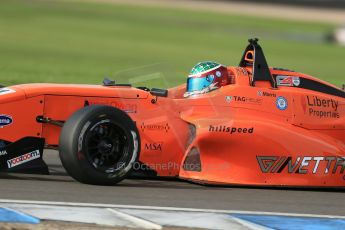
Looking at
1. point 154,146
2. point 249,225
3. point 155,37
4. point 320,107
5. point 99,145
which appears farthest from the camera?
point 155,37

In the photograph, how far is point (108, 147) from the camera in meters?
7.68

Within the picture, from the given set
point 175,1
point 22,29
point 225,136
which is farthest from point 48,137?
point 175,1

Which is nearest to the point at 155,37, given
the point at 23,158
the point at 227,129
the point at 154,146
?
the point at 227,129

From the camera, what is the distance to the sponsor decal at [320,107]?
8.77 metres

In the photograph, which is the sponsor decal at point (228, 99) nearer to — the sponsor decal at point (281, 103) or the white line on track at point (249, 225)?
the sponsor decal at point (281, 103)

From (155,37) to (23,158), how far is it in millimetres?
28334

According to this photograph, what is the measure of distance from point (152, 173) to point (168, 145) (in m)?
0.33

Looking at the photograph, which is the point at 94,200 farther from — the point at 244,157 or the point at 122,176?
the point at 244,157

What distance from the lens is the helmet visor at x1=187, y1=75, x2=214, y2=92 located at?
8555mm

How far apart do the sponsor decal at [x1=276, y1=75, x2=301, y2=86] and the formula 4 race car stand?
11 millimetres

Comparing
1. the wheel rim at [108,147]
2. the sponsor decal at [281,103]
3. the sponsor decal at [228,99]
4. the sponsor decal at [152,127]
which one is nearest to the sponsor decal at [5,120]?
the wheel rim at [108,147]

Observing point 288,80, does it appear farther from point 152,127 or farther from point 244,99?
point 152,127

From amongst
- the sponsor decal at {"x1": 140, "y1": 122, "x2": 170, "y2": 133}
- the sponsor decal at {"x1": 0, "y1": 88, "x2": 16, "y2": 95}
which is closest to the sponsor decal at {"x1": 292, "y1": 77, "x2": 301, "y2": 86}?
the sponsor decal at {"x1": 140, "y1": 122, "x2": 170, "y2": 133}

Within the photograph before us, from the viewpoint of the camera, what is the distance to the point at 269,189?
8.37 meters
